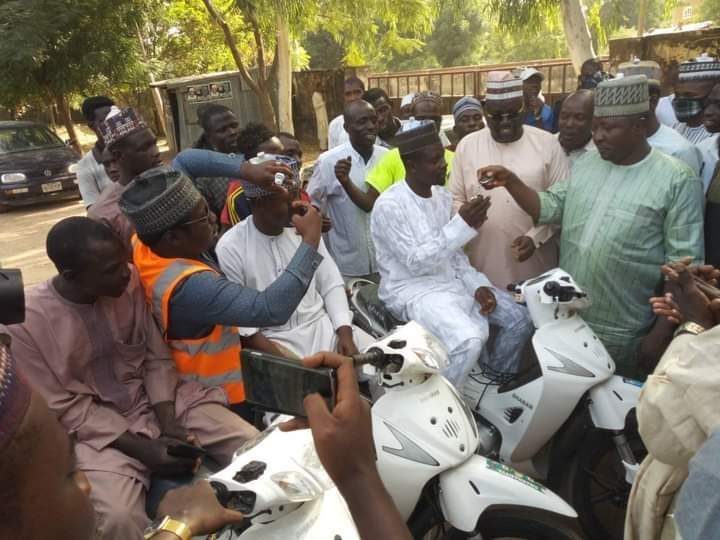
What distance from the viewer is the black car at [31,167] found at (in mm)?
12984

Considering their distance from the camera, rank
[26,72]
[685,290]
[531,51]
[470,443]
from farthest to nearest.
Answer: [531,51]
[26,72]
[470,443]
[685,290]

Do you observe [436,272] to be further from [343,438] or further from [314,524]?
[343,438]

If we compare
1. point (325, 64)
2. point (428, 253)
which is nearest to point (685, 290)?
point (428, 253)

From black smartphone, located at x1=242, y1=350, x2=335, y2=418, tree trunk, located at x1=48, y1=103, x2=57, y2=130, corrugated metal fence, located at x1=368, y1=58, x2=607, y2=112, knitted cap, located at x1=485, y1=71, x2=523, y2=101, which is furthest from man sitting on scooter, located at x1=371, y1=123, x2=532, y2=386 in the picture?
tree trunk, located at x1=48, y1=103, x2=57, y2=130

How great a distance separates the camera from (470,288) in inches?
128

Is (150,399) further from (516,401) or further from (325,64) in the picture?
(325,64)

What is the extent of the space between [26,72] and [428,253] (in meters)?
15.7

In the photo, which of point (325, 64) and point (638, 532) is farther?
point (325, 64)

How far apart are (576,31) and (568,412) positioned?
10.2 meters

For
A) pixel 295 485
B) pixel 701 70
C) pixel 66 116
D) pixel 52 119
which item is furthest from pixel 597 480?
pixel 52 119

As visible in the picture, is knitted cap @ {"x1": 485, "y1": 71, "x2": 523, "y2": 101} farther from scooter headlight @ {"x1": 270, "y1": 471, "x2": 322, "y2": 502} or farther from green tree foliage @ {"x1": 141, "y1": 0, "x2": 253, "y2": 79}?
green tree foliage @ {"x1": 141, "y1": 0, "x2": 253, "y2": 79}

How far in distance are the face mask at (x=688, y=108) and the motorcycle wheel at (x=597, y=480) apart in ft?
9.48

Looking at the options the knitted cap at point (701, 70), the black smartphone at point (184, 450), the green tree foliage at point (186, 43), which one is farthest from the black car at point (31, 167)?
the knitted cap at point (701, 70)

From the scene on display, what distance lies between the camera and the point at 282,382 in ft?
5.16
